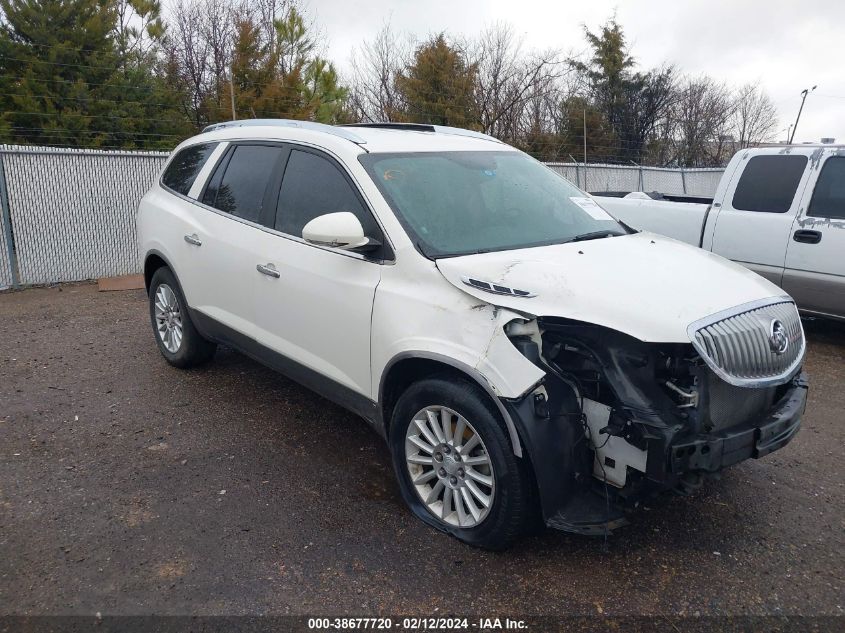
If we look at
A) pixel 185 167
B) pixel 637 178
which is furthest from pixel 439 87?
pixel 185 167

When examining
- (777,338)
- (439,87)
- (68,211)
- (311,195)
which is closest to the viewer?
(777,338)

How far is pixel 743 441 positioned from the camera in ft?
9.75

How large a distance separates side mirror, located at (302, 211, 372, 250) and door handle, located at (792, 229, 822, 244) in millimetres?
4727

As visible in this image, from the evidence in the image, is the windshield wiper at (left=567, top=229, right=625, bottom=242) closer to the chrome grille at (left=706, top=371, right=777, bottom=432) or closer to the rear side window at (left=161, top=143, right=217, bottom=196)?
the chrome grille at (left=706, top=371, right=777, bottom=432)

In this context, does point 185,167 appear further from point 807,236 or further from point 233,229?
point 807,236

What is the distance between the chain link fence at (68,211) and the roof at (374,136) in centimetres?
585

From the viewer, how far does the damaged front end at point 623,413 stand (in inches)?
110

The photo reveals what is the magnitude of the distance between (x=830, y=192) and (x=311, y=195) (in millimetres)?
4860

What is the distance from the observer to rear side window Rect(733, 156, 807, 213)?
655 centimetres

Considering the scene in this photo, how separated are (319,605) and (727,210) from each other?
5.76 meters

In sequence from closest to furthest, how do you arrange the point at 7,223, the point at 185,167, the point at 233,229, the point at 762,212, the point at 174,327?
the point at 233,229 → the point at 185,167 → the point at 174,327 → the point at 762,212 → the point at 7,223

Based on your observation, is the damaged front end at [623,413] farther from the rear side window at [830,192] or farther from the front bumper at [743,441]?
the rear side window at [830,192]

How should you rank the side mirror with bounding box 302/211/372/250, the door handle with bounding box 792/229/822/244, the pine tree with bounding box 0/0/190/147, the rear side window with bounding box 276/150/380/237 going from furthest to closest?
the pine tree with bounding box 0/0/190/147 → the door handle with bounding box 792/229/822/244 → the rear side window with bounding box 276/150/380/237 → the side mirror with bounding box 302/211/372/250

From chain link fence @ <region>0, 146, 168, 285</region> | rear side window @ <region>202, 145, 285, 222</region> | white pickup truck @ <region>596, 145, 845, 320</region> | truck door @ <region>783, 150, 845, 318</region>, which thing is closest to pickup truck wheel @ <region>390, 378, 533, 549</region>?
rear side window @ <region>202, 145, 285, 222</region>
